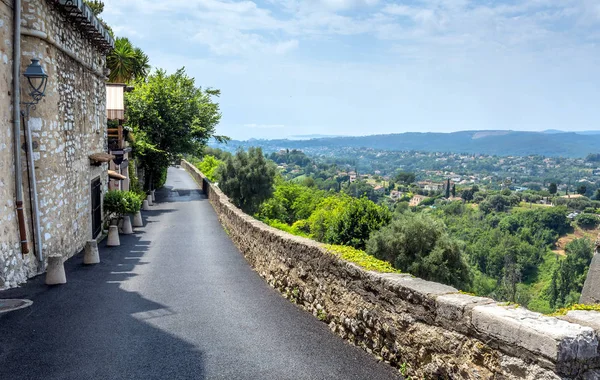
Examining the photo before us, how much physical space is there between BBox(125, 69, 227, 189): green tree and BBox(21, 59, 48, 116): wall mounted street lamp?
22.8 meters

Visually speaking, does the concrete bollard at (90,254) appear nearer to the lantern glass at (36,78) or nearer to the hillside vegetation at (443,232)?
the lantern glass at (36,78)

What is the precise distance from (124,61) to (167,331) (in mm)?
30480

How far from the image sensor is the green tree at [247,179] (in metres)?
44.2

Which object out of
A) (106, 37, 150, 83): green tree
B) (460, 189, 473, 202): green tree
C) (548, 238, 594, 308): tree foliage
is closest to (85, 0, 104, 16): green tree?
(106, 37, 150, 83): green tree

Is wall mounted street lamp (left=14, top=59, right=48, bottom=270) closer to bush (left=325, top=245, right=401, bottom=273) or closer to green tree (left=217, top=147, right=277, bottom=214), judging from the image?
bush (left=325, top=245, right=401, bottom=273)

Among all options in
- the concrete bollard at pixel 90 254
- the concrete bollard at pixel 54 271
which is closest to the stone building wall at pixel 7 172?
the concrete bollard at pixel 54 271

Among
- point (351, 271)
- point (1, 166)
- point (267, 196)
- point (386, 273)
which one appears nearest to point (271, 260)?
point (351, 271)

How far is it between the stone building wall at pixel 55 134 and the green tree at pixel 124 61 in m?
19.0

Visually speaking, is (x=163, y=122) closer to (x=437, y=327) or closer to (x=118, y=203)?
(x=118, y=203)

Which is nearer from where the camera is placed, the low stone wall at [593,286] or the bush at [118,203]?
the low stone wall at [593,286]

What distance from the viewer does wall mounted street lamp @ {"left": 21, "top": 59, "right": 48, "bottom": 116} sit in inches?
381

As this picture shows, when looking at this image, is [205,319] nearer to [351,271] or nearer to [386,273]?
[351,271]

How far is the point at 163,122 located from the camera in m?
34.3

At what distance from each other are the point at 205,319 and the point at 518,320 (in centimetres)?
537
